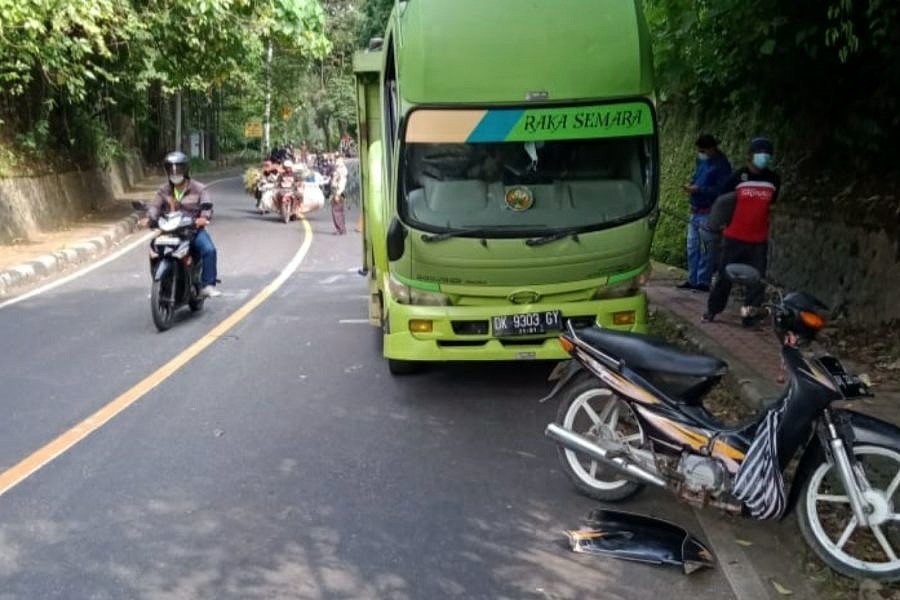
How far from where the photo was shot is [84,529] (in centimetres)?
457

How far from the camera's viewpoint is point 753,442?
13.7 ft

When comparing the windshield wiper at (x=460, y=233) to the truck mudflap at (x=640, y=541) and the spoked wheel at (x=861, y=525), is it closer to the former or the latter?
the truck mudflap at (x=640, y=541)

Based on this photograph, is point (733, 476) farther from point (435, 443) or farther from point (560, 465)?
point (435, 443)

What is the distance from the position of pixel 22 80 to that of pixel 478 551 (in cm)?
1495

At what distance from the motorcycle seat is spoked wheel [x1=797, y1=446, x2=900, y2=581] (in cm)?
70

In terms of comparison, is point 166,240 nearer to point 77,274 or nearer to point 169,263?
point 169,263

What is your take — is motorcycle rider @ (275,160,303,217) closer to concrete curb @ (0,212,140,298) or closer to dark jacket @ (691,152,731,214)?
concrete curb @ (0,212,140,298)

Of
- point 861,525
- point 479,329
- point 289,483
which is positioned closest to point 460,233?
point 479,329

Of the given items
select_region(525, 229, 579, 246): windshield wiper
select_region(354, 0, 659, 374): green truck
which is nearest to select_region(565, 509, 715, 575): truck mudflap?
select_region(354, 0, 659, 374): green truck

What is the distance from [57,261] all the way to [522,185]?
10.7 meters

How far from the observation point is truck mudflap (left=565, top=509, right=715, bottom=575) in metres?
4.20

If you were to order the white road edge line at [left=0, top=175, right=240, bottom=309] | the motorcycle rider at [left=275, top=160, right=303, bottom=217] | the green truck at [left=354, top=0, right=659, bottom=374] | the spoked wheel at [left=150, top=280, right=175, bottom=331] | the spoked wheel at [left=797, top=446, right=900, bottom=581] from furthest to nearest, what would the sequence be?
1. the motorcycle rider at [left=275, top=160, right=303, bottom=217]
2. the white road edge line at [left=0, top=175, right=240, bottom=309]
3. the spoked wheel at [left=150, top=280, right=175, bottom=331]
4. the green truck at [left=354, top=0, right=659, bottom=374]
5. the spoked wheel at [left=797, top=446, right=900, bottom=581]

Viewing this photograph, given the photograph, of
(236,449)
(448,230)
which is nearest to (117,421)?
(236,449)

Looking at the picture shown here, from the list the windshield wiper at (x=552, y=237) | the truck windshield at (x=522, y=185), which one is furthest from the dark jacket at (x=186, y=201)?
the windshield wiper at (x=552, y=237)
